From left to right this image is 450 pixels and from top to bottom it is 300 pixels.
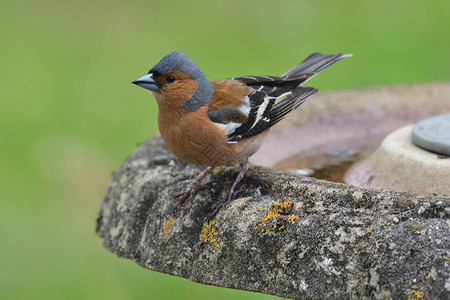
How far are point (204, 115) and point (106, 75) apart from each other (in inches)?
223

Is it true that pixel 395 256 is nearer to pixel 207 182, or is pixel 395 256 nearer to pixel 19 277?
pixel 207 182

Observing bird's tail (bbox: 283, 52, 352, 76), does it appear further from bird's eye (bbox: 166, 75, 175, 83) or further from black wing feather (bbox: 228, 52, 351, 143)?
bird's eye (bbox: 166, 75, 175, 83)

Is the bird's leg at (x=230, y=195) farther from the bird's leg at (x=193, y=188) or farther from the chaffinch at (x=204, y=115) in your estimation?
the bird's leg at (x=193, y=188)

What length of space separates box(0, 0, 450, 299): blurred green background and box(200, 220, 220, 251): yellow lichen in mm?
2960

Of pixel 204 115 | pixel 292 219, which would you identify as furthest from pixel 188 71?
pixel 292 219

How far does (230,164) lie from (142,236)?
25.0 inches

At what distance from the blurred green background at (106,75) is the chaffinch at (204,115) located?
2561mm

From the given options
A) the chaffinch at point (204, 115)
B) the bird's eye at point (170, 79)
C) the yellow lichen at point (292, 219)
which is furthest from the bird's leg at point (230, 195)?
the bird's eye at point (170, 79)

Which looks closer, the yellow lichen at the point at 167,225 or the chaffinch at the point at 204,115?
the yellow lichen at the point at 167,225

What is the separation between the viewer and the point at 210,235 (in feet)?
9.10

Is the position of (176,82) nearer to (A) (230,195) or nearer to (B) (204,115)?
(B) (204,115)

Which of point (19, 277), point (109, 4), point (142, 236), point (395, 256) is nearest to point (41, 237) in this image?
point (19, 277)

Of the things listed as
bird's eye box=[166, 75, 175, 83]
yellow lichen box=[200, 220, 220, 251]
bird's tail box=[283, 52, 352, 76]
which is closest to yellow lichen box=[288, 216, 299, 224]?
yellow lichen box=[200, 220, 220, 251]

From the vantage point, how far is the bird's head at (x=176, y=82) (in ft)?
10.9
